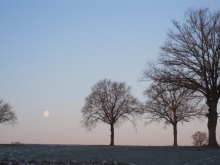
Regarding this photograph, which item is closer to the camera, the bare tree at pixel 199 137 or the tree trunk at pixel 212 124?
the tree trunk at pixel 212 124

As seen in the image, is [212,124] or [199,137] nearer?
[212,124]

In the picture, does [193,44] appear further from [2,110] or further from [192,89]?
[2,110]

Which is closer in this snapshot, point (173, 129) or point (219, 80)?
point (219, 80)

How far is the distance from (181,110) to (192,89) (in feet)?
75.1

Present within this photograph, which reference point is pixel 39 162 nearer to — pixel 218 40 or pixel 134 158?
pixel 134 158

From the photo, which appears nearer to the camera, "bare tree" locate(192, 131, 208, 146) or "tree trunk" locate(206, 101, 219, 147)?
"tree trunk" locate(206, 101, 219, 147)

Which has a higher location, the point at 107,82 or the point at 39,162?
the point at 107,82

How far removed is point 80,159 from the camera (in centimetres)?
2589

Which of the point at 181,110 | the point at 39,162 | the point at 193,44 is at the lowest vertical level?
the point at 39,162

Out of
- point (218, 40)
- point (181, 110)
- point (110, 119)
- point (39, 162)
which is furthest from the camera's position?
point (110, 119)

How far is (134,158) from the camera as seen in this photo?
2677cm

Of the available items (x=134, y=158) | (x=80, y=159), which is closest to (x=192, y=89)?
(x=134, y=158)

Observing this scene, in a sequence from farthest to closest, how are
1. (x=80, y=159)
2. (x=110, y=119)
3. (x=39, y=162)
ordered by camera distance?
(x=110, y=119) < (x=80, y=159) < (x=39, y=162)

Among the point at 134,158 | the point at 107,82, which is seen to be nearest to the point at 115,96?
the point at 107,82
